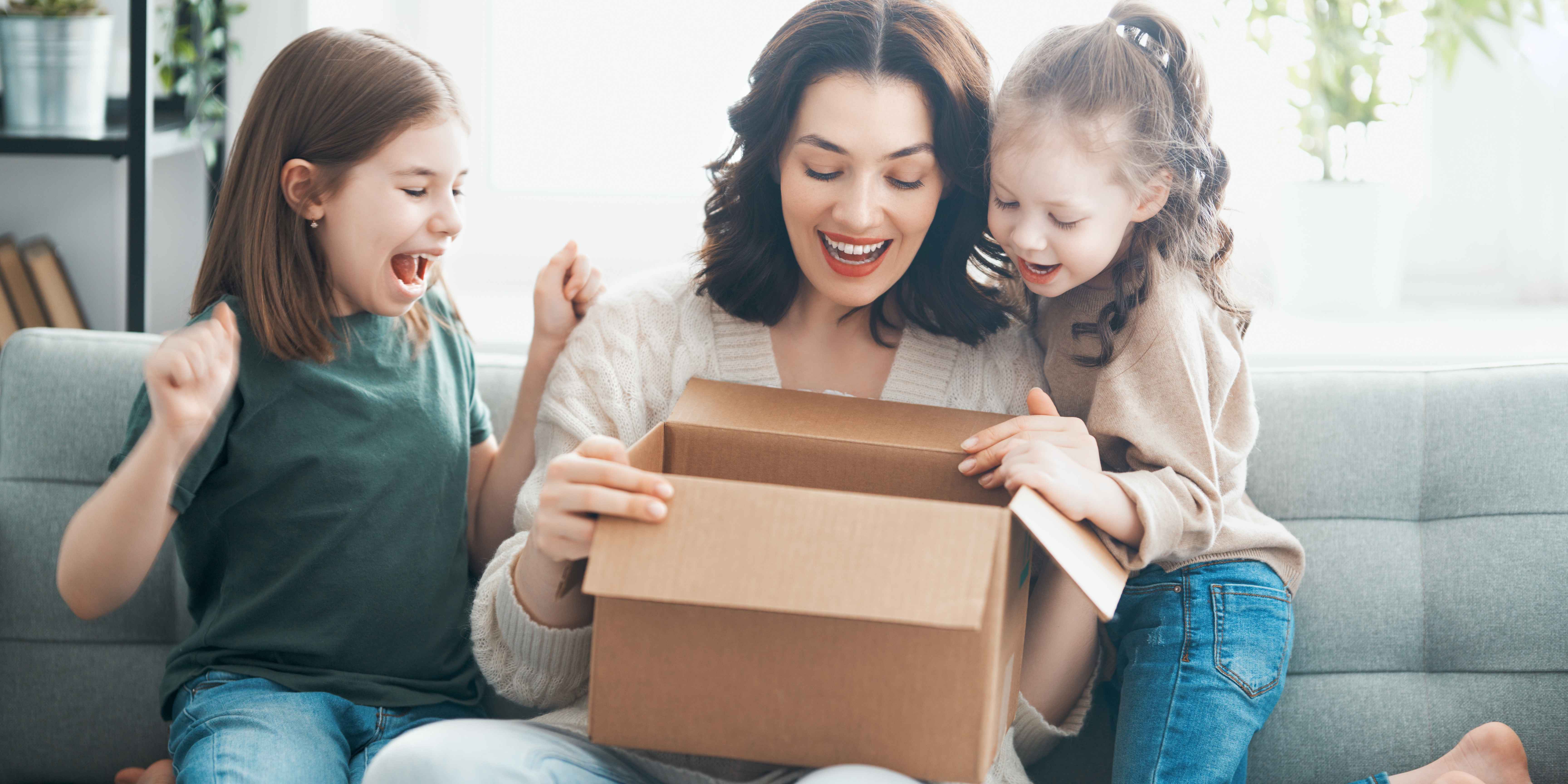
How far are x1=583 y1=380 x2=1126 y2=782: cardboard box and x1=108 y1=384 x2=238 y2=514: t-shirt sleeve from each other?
0.50 meters

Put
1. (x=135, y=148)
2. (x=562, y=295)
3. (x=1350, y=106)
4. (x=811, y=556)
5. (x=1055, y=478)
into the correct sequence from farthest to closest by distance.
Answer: (x=1350, y=106), (x=135, y=148), (x=562, y=295), (x=1055, y=478), (x=811, y=556)

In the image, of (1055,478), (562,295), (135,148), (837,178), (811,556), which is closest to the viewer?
(811,556)

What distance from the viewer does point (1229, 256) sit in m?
1.32

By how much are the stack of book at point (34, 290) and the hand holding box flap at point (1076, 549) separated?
155cm

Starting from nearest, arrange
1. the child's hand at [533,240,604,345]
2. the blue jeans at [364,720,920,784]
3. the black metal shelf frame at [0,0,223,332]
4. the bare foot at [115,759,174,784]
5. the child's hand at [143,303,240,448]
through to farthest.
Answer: the blue jeans at [364,720,920,784] < the child's hand at [143,303,240,448] < the bare foot at [115,759,174,784] < the child's hand at [533,240,604,345] < the black metal shelf frame at [0,0,223,332]

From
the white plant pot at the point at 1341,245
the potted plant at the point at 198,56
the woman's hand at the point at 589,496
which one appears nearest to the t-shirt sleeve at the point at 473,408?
the woman's hand at the point at 589,496

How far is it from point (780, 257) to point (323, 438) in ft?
1.78

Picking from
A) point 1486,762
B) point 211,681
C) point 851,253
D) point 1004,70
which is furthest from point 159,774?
point 1004,70

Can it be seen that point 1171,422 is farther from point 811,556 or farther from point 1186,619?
point 811,556

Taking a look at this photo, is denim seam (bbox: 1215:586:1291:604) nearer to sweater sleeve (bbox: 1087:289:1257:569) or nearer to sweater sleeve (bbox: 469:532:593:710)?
sweater sleeve (bbox: 1087:289:1257:569)

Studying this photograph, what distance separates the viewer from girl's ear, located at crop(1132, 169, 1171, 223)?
4.03 ft

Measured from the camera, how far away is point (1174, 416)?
1.15 metres

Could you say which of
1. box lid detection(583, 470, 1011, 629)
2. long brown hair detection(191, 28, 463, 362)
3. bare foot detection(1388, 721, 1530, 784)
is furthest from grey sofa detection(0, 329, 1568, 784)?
box lid detection(583, 470, 1011, 629)

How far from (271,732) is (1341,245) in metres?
1.91
